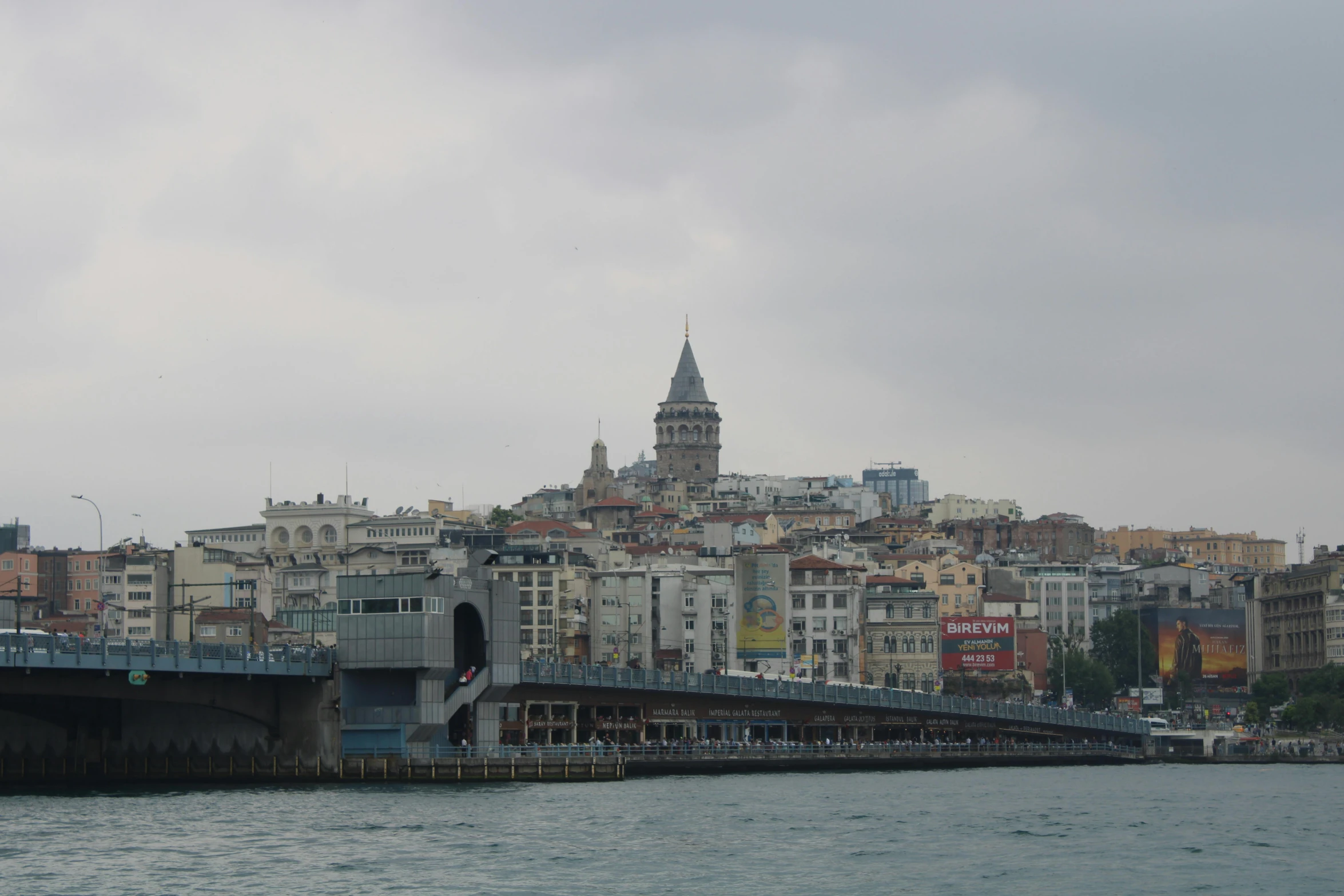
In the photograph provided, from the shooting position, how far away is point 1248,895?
203 feet

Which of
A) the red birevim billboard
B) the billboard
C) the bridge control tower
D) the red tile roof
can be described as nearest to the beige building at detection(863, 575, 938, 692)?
the red birevim billboard

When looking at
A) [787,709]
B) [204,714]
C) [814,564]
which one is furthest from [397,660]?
[814,564]

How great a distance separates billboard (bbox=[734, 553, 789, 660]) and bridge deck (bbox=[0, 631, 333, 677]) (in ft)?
246

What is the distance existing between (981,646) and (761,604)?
80.4ft

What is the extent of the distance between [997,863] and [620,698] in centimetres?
5425

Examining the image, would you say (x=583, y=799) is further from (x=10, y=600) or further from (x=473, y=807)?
(x=10, y=600)

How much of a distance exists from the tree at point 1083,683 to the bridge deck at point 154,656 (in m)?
114

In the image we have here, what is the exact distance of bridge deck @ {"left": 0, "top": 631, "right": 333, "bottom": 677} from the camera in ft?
277

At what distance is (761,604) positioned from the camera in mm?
170125

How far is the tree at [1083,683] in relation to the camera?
198 m

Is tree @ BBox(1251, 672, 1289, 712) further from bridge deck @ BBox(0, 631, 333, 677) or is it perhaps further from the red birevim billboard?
bridge deck @ BBox(0, 631, 333, 677)

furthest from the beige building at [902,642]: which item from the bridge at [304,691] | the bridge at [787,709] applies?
the bridge at [304,691]

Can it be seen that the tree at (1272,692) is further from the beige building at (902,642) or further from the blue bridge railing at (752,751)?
the blue bridge railing at (752,751)

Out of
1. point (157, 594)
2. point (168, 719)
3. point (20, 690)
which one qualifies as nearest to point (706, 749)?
point (168, 719)
